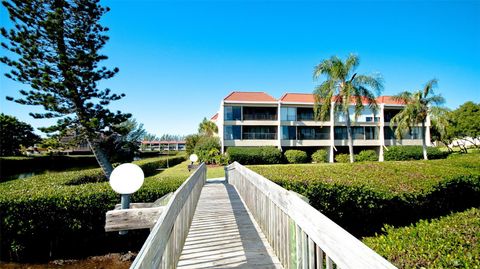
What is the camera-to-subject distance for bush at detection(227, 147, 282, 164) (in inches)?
1022

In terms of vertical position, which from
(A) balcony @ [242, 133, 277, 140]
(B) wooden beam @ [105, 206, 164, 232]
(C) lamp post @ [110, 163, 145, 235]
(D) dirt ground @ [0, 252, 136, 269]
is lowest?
(D) dirt ground @ [0, 252, 136, 269]

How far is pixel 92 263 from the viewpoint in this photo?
20.1 ft

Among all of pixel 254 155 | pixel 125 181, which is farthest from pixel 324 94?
pixel 125 181

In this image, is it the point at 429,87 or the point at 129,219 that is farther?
the point at 429,87

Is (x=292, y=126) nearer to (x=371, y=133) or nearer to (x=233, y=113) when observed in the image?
(x=233, y=113)

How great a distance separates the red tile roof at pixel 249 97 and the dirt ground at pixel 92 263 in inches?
956

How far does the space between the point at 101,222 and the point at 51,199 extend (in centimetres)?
131

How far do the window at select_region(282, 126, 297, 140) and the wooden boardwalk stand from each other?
24.8 metres

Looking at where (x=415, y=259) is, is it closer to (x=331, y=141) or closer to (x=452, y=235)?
(x=452, y=235)

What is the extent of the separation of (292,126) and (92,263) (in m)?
27.3

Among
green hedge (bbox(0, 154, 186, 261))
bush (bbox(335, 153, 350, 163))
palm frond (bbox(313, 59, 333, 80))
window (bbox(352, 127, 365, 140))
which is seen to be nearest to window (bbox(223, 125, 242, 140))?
palm frond (bbox(313, 59, 333, 80))

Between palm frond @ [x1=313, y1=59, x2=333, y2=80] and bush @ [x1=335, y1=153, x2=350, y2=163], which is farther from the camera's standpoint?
bush @ [x1=335, y1=153, x2=350, y2=163]

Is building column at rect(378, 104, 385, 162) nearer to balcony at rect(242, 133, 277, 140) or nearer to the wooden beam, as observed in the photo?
balcony at rect(242, 133, 277, 140)

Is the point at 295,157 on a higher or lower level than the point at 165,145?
Answer: lower
